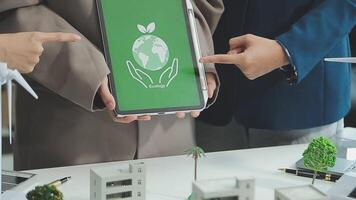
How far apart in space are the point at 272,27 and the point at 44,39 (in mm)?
502

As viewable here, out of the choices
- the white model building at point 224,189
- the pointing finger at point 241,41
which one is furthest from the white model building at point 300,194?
the pointing finger at point 241,41

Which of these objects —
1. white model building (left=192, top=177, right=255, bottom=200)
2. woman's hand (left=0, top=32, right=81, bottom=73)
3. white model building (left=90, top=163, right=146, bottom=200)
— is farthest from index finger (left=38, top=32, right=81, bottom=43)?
white model building (left=192, top=177, right=255, bottom=200)

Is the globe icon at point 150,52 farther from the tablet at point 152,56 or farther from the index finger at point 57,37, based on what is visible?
the index finger at point 57,37

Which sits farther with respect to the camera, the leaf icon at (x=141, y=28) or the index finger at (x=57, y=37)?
the leaf icon at (x=141, y=28)

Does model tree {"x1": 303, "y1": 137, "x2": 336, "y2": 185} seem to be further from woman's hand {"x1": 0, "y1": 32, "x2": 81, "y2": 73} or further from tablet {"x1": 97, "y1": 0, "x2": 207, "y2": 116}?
woman's hand {"x1": 0, "y1": 32, "x2": 81, "y2": 73}

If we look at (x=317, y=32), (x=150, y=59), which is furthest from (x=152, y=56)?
(x=317, y=32)

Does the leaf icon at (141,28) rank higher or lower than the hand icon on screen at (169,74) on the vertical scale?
higher

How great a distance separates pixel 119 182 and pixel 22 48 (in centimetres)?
26

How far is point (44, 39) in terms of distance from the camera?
94 centimetres

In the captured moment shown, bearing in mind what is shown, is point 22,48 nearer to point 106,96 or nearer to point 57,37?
point 57,37

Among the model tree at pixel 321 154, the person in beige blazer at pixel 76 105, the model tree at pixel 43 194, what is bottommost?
the model tree at pixel 43 194

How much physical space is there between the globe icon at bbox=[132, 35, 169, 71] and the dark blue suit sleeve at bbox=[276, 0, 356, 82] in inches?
9.0

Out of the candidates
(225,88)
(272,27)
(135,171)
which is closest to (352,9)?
(272,27)

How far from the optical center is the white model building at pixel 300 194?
0.73 meters
